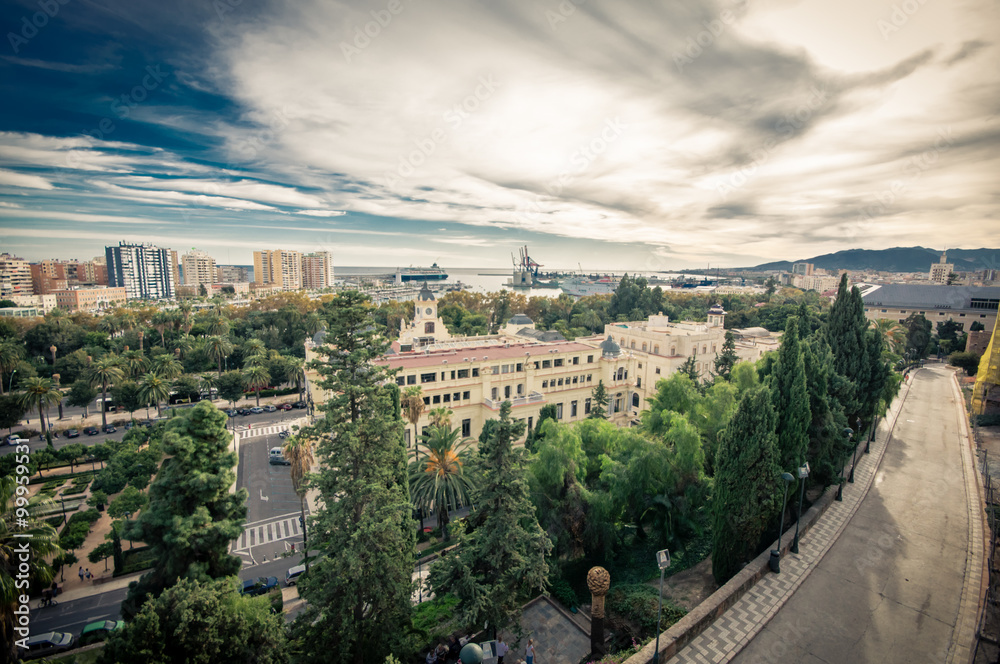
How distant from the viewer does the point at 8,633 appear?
12.5 meters

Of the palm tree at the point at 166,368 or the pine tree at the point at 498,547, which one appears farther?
the palm tree at the point at 166,368

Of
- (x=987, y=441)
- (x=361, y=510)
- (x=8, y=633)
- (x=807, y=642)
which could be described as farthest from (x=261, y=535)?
(x=987, y=441)

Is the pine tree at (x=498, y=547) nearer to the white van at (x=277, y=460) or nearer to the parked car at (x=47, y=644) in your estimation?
the parked car at (x=47, y=644)

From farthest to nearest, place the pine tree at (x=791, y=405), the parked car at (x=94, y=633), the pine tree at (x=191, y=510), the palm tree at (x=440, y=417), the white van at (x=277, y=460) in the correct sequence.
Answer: the white van at (x=277, y=460)
the palm tree at (x=440, y=417)
the parked car at (x=94, y=633)
the pine tree at (x=791, y=405)
the pine tree at (x=191, y=510)

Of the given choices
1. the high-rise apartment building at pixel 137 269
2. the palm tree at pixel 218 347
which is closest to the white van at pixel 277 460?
the palm tree at pixel 218 347

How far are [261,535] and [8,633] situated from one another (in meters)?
19.0

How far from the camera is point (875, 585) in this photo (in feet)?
56.8

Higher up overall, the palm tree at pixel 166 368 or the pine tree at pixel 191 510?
the pine tree at pixel 191 510

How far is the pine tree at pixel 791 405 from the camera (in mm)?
19938

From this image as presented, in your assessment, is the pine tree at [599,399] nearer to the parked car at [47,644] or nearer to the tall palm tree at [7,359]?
the parked car at [47,644]

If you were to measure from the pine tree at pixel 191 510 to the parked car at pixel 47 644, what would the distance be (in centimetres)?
874

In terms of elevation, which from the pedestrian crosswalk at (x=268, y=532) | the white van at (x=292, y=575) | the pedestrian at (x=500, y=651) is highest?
the pedestrian at (x=500, y=651)

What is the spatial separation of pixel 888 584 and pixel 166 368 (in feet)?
226

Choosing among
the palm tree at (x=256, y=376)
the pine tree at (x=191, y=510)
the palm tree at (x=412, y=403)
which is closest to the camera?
the pine tree at (x=191, y=510)
